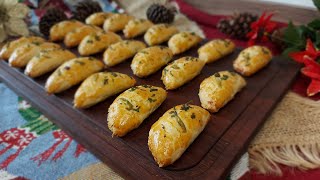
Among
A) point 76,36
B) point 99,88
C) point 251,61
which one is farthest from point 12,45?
point 251,61

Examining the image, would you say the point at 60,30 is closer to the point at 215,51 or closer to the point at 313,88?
the point at 215,51

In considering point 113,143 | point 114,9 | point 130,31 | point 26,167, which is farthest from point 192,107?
point 114,9

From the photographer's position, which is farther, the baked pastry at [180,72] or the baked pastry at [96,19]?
the baked pastry at [96,19]

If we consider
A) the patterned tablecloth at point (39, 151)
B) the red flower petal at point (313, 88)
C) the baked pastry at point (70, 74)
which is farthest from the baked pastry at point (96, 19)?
the red flower petal at point (313, 88)

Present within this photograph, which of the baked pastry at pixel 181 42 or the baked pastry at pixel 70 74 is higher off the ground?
the baked pastry at pixel 181 42

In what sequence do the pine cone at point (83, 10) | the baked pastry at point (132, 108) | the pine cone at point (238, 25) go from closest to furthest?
the baked pastry at point (132, 108)
the pine cone at point (238, 25)
the pine cone at point (83, 10)

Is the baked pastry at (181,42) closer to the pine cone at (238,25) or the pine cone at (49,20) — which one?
the pine cone at (238,25)

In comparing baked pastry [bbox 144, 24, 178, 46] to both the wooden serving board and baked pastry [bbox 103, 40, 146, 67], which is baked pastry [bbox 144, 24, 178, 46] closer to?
baked pastry [bbox 103, 40, 146, 67]
